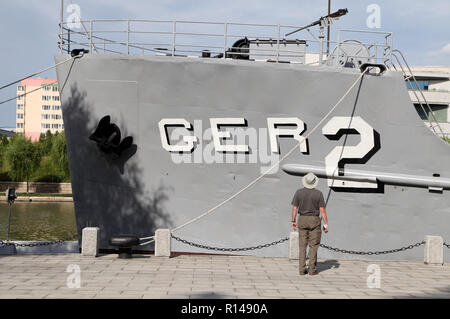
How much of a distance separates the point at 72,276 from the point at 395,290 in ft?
18.0

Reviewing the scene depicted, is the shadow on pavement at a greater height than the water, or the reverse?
the shadow on pavement

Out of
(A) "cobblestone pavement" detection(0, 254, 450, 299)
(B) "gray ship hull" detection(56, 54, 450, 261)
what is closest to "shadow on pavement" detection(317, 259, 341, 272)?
(A) "cobblestone pavement" detection(0, 254, 450, 299)

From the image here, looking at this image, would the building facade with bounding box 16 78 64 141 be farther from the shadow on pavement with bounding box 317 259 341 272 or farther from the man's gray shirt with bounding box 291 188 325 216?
the man's gray shirt with bounding box 291 188 325 216

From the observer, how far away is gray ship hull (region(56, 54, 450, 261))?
10.7 metres

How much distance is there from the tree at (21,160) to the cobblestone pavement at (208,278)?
47.4 m

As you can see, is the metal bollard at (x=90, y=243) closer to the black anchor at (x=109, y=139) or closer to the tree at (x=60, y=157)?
the black anchor at (x=109, y=139)

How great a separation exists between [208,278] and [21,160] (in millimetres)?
51313

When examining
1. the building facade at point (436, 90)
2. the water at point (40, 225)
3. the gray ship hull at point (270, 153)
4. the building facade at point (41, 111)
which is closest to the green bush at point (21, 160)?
the water at point (40, 225)

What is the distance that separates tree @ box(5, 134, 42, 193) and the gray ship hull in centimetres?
4672

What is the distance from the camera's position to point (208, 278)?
8.47 metres

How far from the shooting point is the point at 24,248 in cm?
1388

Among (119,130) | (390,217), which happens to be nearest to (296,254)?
(390,217)

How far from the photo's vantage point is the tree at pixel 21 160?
53.8m
